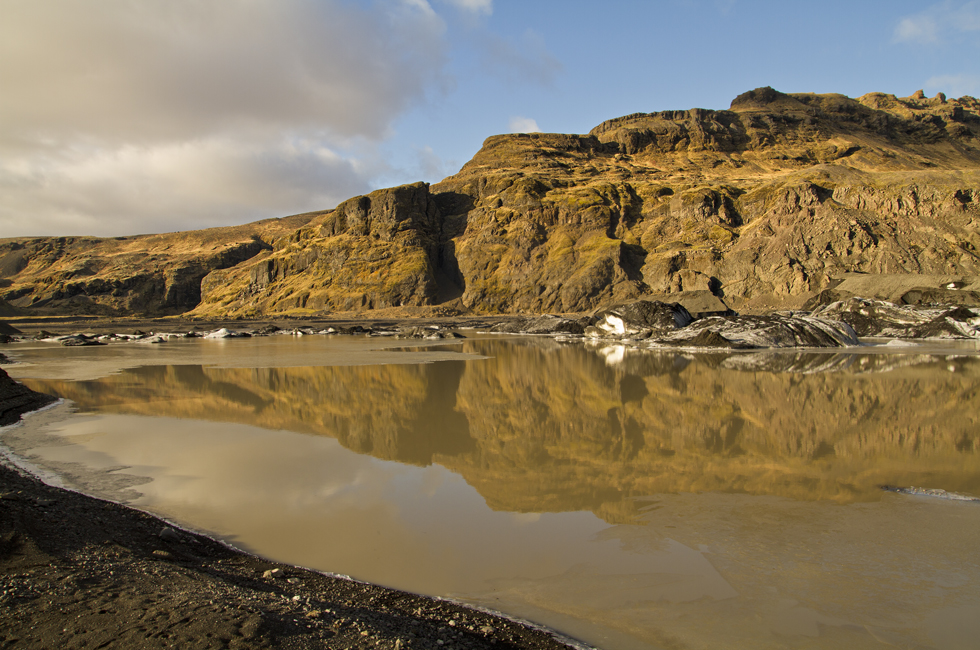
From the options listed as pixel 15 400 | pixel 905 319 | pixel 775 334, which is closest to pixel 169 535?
pixel 15 400

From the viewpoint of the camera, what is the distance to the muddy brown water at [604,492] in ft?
9.84

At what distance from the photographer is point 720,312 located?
32844 millimetres

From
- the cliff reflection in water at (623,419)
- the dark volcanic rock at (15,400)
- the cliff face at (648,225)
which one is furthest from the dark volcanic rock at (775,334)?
the cliff face at (648,225)

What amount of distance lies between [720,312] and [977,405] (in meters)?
25.1

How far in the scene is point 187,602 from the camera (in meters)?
2.66

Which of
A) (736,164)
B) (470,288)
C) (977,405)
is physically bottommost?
(977,405)

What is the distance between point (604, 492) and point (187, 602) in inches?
138

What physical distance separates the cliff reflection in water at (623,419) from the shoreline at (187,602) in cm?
184

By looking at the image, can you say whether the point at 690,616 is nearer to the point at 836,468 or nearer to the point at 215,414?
the point at 836,468

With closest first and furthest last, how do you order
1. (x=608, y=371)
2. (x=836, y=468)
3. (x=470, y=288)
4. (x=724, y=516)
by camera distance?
(x=724, y=516), (x=836, y=468), (x=608, y=371), (x=470, y=288)

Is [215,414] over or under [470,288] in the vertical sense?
under

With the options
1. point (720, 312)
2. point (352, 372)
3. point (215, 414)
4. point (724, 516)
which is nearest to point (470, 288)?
point (720, 312)

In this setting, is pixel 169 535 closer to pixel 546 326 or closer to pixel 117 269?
pixel 546 326

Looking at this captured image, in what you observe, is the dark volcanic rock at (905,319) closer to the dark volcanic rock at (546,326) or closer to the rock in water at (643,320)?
the rock in water at (643,320)
